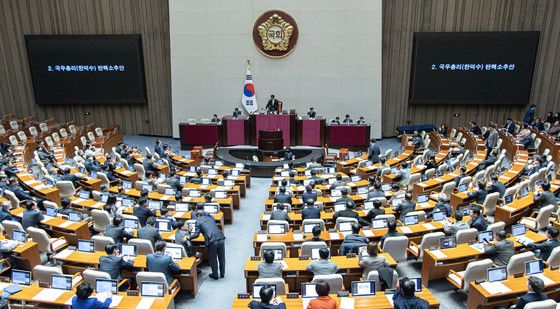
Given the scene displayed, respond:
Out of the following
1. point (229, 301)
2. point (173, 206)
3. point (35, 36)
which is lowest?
point (229, 301)

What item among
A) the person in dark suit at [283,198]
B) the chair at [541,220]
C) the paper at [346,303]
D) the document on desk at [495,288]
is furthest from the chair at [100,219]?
the chair at [541,220]

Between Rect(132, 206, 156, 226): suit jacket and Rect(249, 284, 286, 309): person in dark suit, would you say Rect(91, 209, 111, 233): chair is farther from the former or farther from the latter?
Rect(249, 284, 286, 309): person in dark suit

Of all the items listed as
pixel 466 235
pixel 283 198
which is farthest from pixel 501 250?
pixel 283 198

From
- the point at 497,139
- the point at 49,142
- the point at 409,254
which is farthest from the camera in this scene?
the point at 49,142

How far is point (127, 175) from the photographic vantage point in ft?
48.3

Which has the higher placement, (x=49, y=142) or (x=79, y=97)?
(x=79, y=97)

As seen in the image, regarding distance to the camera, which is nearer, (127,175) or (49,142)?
(127,175)

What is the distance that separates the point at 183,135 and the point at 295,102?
613 centimetres

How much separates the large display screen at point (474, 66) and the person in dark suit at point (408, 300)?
59.6ft

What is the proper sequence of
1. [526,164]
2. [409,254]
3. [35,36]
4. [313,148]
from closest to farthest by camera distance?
1. [409,254]
2. [526,164]
3. [313,148]
4. [35,36]

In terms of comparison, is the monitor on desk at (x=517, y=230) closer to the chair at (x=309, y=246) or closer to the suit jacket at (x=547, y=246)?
the suit jacket at (x=547, y=246)

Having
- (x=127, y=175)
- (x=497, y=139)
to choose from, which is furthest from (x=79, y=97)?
(x=497, y=139)

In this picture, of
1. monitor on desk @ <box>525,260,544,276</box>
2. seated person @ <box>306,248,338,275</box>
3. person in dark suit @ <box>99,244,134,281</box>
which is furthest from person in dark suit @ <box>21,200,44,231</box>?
monitor on desk @ <box>525,260,544,276</box>

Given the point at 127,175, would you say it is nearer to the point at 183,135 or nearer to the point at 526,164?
the point at 183,135
